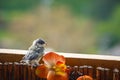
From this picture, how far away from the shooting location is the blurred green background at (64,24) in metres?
1.06

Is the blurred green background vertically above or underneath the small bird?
above

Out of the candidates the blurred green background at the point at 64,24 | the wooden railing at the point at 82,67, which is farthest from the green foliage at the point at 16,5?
the wooden railing at the point at 82,67

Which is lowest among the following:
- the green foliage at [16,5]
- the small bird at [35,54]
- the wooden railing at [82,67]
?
the wooden railing at [82,67]

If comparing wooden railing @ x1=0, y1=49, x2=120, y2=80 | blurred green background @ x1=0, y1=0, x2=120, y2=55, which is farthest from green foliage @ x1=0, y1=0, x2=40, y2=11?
wooden railing @ x1=0, y1=49, x2=120, y2=80

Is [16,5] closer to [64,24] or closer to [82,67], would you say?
[64,24]

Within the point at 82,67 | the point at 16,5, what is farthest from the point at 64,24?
the point at 82,67

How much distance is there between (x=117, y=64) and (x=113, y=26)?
1.10 feet

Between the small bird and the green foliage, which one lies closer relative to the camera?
the small bird

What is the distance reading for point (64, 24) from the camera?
1.09 m

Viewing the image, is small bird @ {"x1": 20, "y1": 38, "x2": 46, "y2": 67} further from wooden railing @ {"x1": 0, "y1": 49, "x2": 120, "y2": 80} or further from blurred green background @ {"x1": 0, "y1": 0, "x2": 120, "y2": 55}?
blurred green background @ {"x1": 0, "y1": 0, "x2": 120, "y2": 55}

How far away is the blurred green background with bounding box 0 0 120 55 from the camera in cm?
106

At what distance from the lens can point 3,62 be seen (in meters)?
0.86

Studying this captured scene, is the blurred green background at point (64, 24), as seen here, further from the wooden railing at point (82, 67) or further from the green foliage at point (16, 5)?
the wooden railing at point (82, 67)

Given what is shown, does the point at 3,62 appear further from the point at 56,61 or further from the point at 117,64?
the point at 117,64
